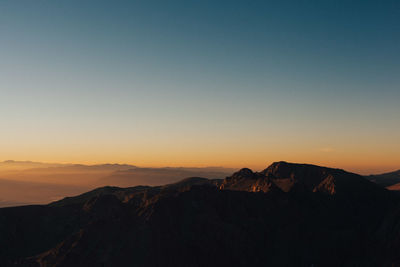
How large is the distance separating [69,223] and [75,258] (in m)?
23.2

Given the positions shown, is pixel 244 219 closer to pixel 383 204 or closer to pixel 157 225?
pixel 157 225

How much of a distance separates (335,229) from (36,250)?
298 ft

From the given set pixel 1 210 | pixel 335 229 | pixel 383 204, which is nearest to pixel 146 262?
pixel 1 210

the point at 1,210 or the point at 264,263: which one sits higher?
the point at 1,210

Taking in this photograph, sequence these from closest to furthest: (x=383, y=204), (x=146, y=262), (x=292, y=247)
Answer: (x=146, y=262), (x=292, y=247), (x=383, y=204)

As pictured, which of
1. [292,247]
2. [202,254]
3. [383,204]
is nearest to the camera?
[202,254]

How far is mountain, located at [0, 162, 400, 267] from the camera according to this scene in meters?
94.9

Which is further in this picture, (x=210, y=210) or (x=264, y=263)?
(x=210, y=210)

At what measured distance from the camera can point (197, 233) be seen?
335 ft

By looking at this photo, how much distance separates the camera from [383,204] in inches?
5930

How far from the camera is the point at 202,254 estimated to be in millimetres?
97875

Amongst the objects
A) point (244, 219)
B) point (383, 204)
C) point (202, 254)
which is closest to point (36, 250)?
point (202, 254)

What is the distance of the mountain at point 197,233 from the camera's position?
94.9m

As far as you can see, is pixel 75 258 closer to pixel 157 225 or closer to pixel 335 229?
pixel 157 225
